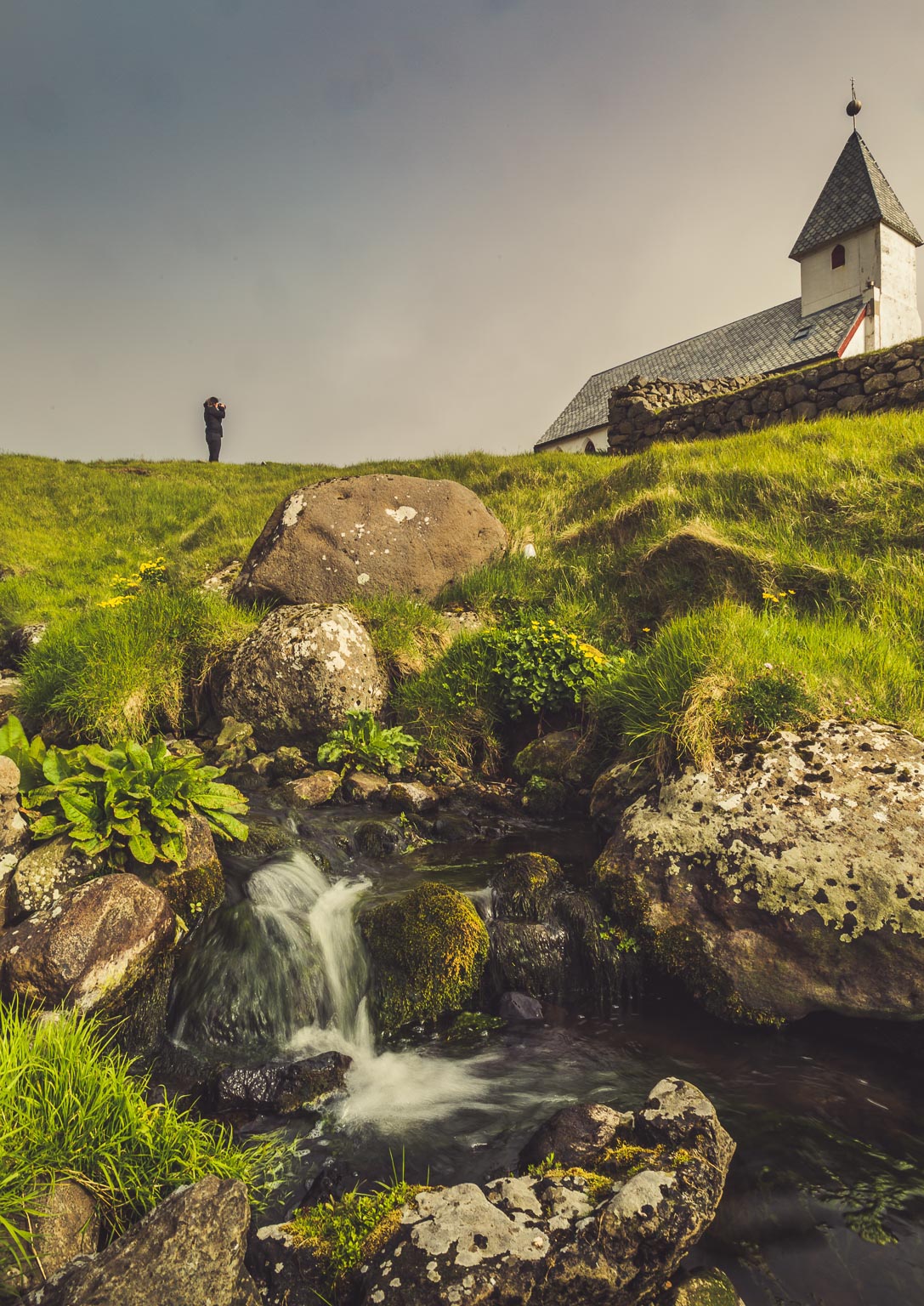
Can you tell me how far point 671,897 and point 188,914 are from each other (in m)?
3.29

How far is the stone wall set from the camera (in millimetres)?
12992

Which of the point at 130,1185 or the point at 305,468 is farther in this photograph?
the point at 305,468

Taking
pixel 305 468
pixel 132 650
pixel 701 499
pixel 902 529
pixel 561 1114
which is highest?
pixel 305 468

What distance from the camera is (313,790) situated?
23.5 feet

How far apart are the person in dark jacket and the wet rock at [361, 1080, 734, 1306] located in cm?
2978

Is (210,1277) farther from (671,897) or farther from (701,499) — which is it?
(701,499)

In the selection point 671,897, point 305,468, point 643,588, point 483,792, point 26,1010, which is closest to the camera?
point 26,1010

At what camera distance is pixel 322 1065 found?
383 cm

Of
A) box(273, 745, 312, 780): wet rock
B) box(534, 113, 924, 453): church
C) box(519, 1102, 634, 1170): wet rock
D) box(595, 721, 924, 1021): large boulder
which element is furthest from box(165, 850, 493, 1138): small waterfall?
box(534, 113, 924, 453): church

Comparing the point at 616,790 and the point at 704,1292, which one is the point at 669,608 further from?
the point at 704,1292

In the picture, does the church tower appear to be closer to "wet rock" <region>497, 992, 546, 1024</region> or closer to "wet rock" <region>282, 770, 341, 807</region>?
"wet rock" <region>282, 770, 341, 807</region>

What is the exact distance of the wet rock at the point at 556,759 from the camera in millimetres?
7172

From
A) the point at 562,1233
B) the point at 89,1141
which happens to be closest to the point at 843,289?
the point at 562,1233

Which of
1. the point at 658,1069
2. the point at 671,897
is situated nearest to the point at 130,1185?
the point at 658,1069
